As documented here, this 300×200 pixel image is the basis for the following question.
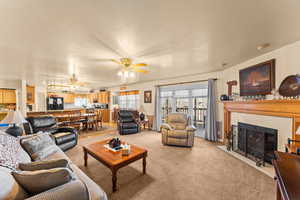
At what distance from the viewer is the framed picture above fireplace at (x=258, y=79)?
8.04 ft

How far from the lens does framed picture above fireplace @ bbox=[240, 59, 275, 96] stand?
Result: 245cm

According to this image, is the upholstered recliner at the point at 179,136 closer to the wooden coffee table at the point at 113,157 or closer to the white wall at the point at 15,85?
the wooden coffee table at the point at 113,157

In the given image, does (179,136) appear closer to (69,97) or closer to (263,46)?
(263,46)

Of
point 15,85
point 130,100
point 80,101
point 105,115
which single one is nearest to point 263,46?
point 130,100

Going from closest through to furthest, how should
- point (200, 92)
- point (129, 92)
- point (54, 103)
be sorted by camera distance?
point (200, 92)
point (54, 103)
point (129, 92)

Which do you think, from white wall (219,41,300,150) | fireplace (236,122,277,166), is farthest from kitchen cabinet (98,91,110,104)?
white wall (219,41,300,150)

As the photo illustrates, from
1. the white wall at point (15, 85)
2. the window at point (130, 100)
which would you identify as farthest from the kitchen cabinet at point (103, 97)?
the white wall at point (15, 85)

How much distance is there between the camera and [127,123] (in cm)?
514

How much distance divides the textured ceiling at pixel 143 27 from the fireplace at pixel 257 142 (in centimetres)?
170

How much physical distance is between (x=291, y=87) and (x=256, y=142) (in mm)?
1396

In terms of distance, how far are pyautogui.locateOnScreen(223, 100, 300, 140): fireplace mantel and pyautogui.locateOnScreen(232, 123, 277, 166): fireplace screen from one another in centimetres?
34

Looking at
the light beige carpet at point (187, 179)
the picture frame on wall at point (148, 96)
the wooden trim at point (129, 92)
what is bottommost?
the light beige carpet at point (187, 179)

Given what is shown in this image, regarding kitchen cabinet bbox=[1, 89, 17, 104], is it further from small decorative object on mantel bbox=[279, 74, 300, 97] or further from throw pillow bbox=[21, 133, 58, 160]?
small decorative object on mantel bbox=[279, 74, 300, 97]

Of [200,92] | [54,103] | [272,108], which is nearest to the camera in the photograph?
[272,108]
